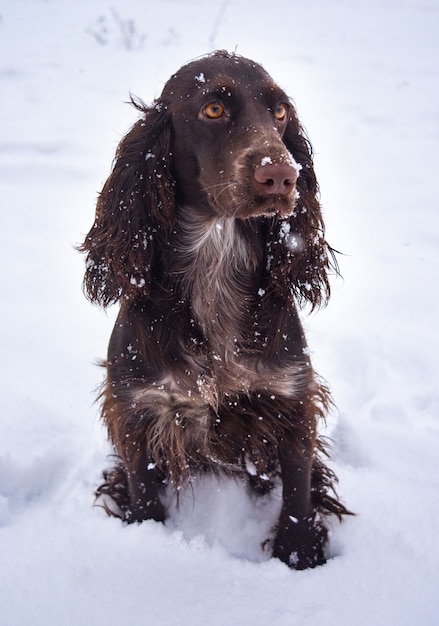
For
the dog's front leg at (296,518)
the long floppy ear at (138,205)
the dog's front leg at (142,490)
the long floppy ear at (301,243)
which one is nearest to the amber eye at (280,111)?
the long floppy ear at (301,243)

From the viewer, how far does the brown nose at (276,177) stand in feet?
5.67

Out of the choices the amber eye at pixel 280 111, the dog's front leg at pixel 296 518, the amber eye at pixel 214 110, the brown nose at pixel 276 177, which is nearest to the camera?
the brown nose at pixel 276 177

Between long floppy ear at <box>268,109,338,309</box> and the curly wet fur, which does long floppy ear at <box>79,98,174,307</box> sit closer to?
the curly wet fur

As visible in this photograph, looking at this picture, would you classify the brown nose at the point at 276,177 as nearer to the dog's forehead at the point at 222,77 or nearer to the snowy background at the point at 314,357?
the dog's forehead at the point at 222,77

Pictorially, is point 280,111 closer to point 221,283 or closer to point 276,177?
point 276,177

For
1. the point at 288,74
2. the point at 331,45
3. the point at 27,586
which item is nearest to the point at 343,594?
the point at 27,586

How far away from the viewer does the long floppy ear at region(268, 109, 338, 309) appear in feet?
7.12

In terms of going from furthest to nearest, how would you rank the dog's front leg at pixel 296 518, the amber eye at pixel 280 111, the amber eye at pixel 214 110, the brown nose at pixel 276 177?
the dog's front leg at pixel 296 518 < the amber eye at pixel 280 111 < the amber eye at pixel 214 110 < the brown nose at pixel 276 177

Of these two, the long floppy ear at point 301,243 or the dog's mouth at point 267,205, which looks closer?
the dog's mouth at point 267,205

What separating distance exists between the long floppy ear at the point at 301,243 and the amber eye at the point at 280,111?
0.14 metres

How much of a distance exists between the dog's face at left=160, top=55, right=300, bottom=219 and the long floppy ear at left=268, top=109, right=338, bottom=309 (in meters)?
0.17

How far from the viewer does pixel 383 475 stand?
101 inches

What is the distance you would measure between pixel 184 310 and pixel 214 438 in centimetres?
57

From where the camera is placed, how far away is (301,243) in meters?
2.20
